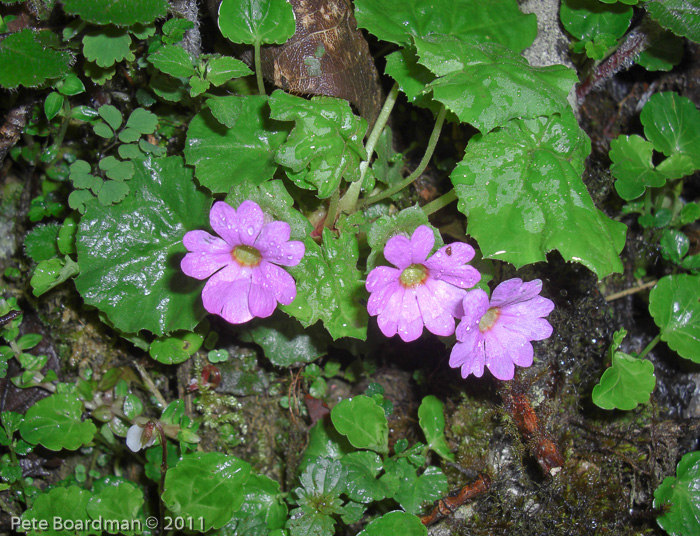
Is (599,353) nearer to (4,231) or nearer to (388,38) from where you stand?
(388,38)

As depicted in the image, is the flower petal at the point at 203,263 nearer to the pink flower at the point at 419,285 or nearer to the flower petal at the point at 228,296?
the flower petal at the point at 228,296

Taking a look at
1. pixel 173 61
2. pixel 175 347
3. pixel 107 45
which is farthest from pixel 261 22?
pixel 175 347

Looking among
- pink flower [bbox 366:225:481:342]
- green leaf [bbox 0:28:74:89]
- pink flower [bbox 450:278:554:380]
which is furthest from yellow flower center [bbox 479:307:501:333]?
green leaf [bbox 0:28:74:89]

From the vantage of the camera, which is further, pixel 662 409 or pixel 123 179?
pixel 662 409

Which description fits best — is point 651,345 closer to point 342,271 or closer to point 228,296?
point 342,271

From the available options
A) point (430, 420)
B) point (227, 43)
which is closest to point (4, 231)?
point (227, 43)

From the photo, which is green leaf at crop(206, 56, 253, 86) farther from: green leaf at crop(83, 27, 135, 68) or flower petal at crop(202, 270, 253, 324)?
flower petal at crop(202, 270, 253, 324)

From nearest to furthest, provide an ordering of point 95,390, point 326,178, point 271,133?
point 326,178 < point 271,133 < point 95,390
